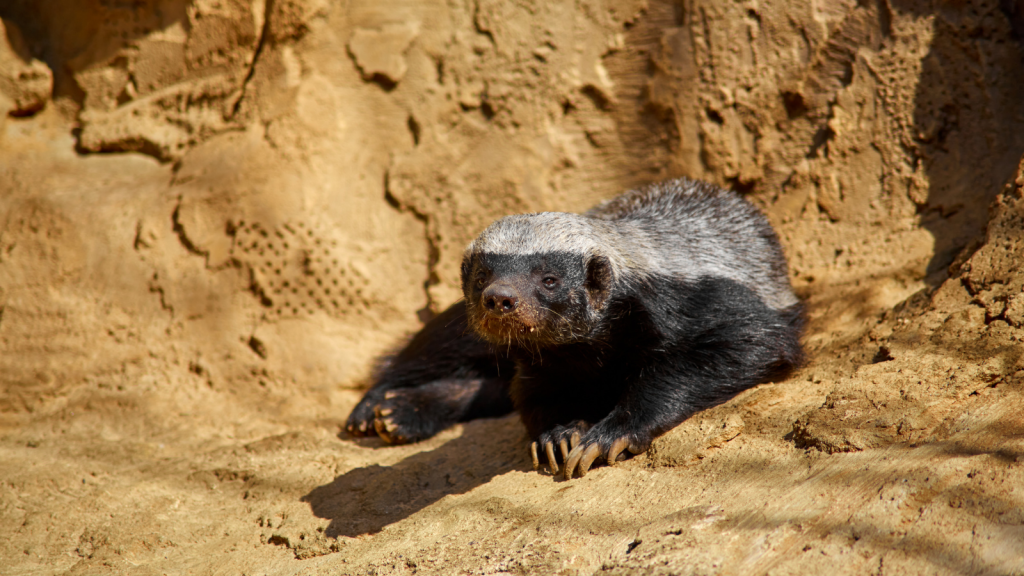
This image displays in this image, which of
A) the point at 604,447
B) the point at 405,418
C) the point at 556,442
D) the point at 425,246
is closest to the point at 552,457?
the point at 556,442

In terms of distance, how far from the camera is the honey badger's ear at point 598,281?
416 centimetres

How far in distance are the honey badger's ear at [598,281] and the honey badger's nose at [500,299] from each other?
597mm

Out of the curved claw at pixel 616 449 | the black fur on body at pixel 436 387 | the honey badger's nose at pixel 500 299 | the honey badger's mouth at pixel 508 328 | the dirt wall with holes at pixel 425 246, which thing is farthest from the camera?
the black fur on body at pixel 436 387

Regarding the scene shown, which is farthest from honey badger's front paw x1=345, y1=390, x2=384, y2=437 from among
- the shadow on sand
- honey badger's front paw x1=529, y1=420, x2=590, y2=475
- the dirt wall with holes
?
honey badger's front paw x1=529, y1=420, x2=590, y2=475

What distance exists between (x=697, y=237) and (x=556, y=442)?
6.17ft

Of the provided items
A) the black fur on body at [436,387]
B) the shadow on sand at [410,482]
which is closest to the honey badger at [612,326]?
A: the black fur on body at [436,387]

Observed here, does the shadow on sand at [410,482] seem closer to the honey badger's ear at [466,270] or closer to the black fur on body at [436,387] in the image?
the black fur on body at [436,387]

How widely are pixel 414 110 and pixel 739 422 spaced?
438cm

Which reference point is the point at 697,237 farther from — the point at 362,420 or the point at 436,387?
the point at 362,420

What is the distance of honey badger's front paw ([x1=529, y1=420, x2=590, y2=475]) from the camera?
399 cm

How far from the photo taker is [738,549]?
283 cm

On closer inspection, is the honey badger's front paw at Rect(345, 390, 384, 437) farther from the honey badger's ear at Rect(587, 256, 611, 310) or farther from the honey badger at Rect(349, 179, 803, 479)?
the honey badger's ear at Rect(587, 256, 611, 310)

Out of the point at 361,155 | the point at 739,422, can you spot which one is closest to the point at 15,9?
the point at 361,155

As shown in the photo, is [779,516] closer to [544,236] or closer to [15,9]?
[544,236]
